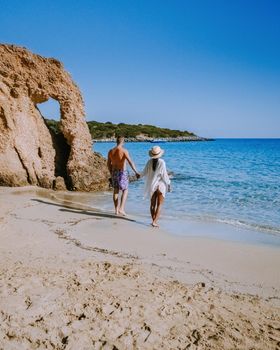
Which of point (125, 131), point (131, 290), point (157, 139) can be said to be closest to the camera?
point (131, 290)

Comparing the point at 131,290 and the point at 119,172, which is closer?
the point at 131,290

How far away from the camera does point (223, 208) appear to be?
33.6ft

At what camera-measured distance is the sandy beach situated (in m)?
2.95

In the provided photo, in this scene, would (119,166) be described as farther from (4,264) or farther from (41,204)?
(4,264)

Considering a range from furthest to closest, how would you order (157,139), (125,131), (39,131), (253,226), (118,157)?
(157,139) < (125,131) < (39,131) < (118,157) < (253,226)

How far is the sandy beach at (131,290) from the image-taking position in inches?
116

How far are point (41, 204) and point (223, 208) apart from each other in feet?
16.9

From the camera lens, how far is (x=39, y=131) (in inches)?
Answer: 477

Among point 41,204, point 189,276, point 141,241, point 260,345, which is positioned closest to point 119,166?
point 41,204

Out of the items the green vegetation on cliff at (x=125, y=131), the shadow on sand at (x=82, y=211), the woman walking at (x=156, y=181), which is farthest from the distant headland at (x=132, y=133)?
the woman walking at (x=156, y=181)

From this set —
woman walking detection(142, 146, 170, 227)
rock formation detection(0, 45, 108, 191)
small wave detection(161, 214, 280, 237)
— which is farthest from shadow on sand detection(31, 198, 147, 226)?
rock formation detection(0, 45, 108, 191)

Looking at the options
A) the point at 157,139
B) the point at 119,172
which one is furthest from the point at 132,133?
the point at 119,172

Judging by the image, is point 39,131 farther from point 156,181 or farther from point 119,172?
point 156,181

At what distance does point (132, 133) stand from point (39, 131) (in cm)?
9316
